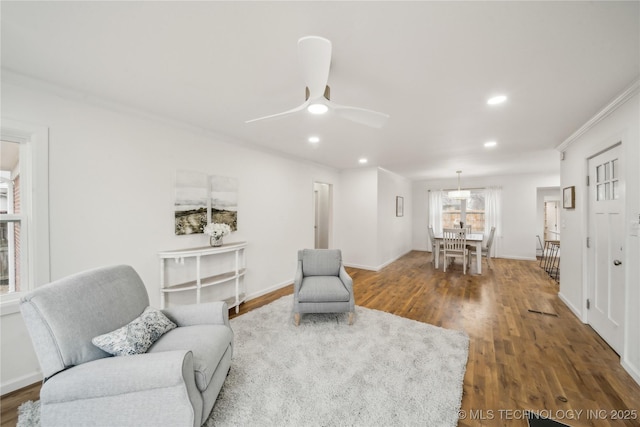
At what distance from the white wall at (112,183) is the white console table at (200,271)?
0.10 metres

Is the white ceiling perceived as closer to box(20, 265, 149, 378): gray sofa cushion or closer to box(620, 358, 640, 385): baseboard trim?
box(20, 265, 149, 378): gray sofa cushion

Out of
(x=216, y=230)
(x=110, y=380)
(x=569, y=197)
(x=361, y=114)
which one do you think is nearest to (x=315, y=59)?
(x=361, y=114)

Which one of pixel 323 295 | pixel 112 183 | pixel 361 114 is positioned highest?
pixel 361 114

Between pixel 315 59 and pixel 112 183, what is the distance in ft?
7.72

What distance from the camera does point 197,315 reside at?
1.89 m

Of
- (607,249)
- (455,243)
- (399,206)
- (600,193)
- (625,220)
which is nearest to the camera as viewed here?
(625,220)

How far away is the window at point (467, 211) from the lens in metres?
7.30

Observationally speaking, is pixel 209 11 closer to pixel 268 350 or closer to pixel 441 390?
pixel 268 350

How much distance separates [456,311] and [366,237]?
259cm

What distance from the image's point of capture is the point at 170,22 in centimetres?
136

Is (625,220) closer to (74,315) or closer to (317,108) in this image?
(317,108)

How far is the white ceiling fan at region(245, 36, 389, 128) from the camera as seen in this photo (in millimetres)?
1185

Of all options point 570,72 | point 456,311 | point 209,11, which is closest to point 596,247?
point 456,311

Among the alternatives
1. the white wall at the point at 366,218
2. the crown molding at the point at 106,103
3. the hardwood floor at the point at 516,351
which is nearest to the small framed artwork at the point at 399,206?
the white wall at the point at 366,218
